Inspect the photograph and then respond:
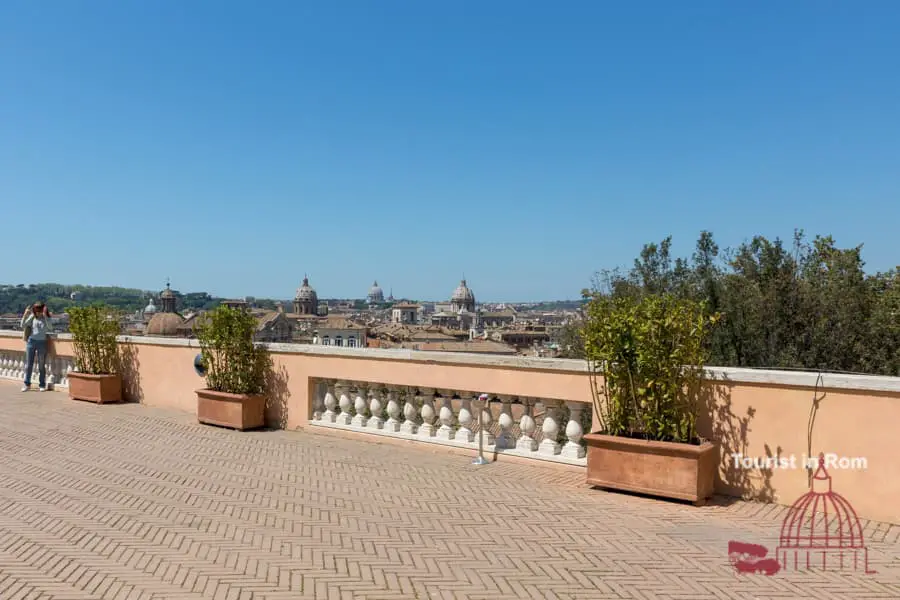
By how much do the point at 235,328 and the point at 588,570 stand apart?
641 cm

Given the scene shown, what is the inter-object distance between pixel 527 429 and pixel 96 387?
8.14 meters

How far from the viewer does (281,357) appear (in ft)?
29.9

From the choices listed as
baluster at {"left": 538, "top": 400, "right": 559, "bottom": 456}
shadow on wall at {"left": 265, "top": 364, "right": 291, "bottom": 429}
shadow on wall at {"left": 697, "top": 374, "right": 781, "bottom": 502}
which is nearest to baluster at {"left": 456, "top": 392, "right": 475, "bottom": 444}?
baluster at {"left": 538, "top": 400, "right": 559, "bottom": 456}

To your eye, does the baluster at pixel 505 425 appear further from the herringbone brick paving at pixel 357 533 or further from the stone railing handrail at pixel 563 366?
the stone railing handrail at pixel 563 366

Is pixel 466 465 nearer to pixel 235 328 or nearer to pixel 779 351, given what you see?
pixel 235 328

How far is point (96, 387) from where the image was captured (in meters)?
11.1

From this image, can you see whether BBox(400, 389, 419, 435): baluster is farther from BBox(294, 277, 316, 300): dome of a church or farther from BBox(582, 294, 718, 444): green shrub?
BBox(294, 277, 316, 300): dome of a church

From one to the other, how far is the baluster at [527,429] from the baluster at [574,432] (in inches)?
15.3

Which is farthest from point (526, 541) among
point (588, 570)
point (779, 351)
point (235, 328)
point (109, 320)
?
point (109, 320)

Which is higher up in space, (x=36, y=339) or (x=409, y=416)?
(x=36, y=339)

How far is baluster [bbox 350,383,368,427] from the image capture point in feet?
27.1

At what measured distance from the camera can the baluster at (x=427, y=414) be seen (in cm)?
A: 765

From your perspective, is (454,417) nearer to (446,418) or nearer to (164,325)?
(446,418)

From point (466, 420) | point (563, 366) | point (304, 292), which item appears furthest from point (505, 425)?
point (304, 292)
